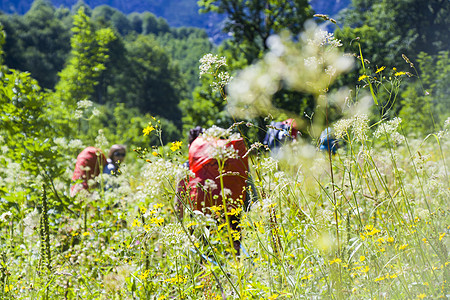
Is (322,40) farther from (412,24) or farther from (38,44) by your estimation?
(38,44)

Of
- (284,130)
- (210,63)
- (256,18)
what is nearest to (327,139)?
(284,130)

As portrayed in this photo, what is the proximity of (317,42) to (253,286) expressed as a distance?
125cm

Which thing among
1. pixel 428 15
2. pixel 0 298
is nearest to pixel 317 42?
pixel 0 298

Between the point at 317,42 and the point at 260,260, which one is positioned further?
the point at 260,260

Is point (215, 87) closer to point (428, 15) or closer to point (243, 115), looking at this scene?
point (243, 115)

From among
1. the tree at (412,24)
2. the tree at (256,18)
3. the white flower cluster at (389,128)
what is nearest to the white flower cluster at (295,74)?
the white flower cluster at (389,128)

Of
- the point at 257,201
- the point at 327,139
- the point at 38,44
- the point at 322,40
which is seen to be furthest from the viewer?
the point at 38,44

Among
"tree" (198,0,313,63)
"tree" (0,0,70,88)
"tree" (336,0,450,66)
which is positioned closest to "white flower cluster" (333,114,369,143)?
"tree" (198,0,313,63)

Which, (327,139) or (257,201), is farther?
(257,201)

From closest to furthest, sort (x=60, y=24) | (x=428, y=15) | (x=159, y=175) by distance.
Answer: (x=159, y=175) < (x=428, y=15) < (x=60, y=24)

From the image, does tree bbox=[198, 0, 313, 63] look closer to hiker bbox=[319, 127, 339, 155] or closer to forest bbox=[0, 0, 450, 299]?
forest bbox=[0, 0, 450, 299]

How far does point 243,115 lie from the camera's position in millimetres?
2262

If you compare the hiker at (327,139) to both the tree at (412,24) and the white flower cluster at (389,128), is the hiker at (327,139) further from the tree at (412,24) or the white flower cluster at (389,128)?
the tree at (412,24)

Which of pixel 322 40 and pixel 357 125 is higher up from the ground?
pixel 322 40
